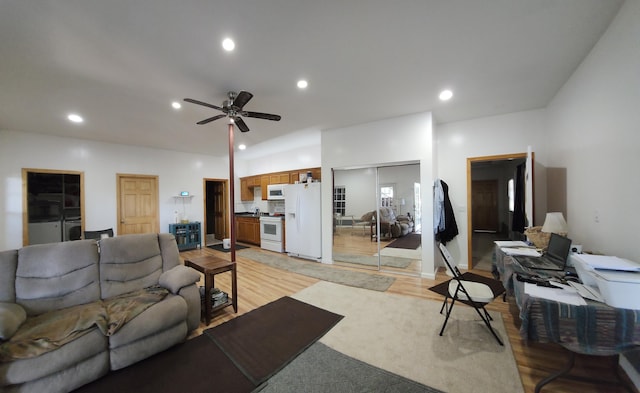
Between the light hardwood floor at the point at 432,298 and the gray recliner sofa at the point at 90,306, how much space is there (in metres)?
0.58

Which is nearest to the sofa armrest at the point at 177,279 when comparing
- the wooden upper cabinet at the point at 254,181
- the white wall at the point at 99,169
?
the white wall at the point at 99,169

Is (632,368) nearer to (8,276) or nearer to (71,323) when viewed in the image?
(71,323)

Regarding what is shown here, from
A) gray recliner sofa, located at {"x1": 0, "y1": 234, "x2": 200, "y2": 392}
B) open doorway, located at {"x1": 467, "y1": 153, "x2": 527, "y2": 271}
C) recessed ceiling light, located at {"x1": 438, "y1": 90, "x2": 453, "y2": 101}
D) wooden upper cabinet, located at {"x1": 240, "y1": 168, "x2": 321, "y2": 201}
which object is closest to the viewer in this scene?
gray recliner sofa, located at {"x1": 0, "y1": 234, "x2": 200, "y2": 392}

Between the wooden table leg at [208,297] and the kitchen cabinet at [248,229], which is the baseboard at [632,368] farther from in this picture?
the kitchen cabinet at [248,229]

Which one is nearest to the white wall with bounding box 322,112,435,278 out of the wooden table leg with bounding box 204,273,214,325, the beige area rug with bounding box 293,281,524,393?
the beige area rug with bounding box 293,281,524,393

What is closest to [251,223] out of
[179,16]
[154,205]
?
[154,205]

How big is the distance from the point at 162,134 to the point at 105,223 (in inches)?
106

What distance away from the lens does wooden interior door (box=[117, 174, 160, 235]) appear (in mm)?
5547

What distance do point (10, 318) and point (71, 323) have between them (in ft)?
1.23

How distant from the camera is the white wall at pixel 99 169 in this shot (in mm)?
4332

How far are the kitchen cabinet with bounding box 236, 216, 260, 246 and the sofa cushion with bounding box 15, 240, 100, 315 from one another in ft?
14.3

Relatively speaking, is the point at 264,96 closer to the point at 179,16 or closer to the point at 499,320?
the point at 179,16

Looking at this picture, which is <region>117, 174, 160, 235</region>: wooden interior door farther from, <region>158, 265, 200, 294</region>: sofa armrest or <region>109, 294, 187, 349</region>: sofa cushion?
<region>109, 294, 187, 349</region>: sofa cushion

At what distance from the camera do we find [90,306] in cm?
204
